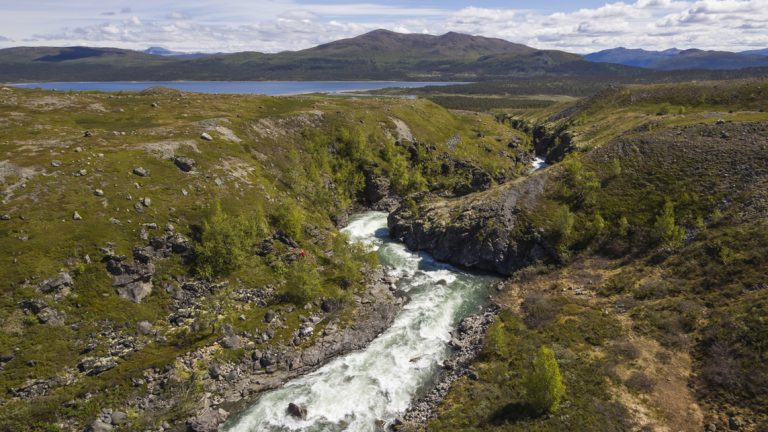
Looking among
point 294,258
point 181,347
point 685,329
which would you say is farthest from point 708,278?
point 181,347

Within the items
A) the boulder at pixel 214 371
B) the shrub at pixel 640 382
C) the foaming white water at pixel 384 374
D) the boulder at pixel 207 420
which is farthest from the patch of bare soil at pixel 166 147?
the shrub at pixel 640 382

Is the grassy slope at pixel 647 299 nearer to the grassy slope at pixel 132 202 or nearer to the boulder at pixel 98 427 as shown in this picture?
the grassy slope at pixel 132 202

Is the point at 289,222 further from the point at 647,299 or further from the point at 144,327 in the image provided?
the point at 647,299

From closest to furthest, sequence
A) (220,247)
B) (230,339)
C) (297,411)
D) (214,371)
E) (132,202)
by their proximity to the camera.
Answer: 1. (297,411)
2. (214,371)
3. (230,339)
4. (220,247)
5. (132,202)

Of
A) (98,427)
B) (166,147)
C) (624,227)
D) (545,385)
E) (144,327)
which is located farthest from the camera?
(166,147)

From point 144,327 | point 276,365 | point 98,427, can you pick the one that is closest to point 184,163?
point 144,327

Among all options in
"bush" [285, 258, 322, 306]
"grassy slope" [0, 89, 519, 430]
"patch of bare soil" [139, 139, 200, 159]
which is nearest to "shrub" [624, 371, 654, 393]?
"grassy slope" [0, 89, 519, 430]

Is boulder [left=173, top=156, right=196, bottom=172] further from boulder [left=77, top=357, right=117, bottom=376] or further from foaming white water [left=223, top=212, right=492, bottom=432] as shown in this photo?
foaming white water [left=223, top=212, right=492, bottom=432]
